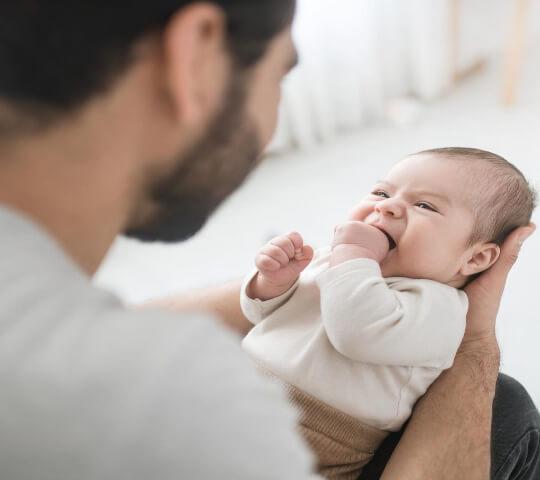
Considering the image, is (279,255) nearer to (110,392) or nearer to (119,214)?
(119,214)

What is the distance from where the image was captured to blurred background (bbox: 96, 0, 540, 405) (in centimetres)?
198

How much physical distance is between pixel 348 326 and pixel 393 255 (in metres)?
0.19

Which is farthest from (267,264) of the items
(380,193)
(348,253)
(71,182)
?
(71,182)

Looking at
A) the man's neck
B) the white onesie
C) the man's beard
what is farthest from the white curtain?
the man's neck

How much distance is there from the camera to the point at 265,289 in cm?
101

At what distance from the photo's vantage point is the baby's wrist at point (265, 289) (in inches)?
39.6

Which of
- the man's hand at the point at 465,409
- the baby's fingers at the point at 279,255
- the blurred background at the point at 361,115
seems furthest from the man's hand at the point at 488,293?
the blurred background at the point at 361,115

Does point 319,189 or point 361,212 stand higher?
point 361,212

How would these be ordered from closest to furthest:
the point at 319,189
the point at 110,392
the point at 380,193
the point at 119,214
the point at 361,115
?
1. the point at 110,392
2. the point at 119,214
3. the point at 380,193
4. the point at 319,189
5. the point at 361,115

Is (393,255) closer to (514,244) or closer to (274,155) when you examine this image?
(514,244)

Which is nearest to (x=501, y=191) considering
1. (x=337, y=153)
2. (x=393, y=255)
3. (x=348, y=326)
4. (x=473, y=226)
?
(x=473, y=226)

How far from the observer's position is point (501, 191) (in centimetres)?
103

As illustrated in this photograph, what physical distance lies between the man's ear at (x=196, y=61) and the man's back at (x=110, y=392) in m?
0.17

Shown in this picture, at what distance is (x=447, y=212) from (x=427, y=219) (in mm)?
42
